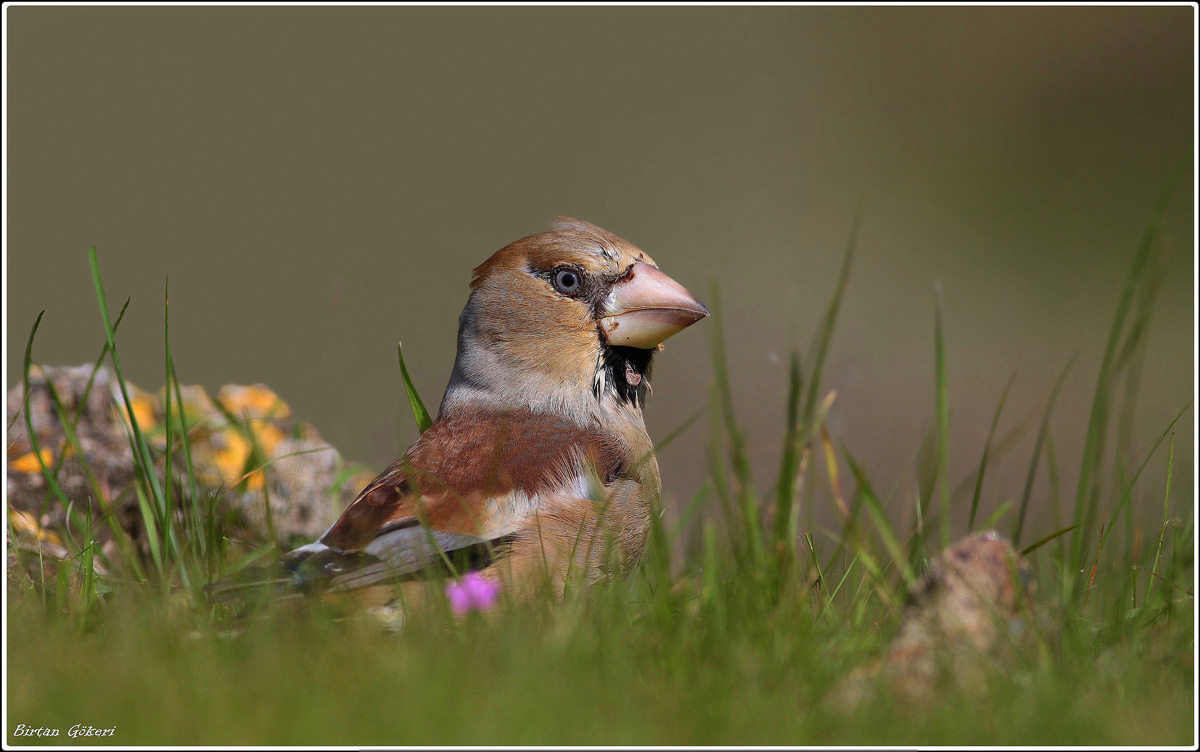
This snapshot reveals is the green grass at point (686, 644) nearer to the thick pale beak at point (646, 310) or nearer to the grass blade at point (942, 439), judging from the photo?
the grass blade at point (942, 439)

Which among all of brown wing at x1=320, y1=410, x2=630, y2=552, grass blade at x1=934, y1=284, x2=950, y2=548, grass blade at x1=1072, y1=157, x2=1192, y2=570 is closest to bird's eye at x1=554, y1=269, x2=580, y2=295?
brown wing at x1=320, y1=410, x2=630, y2=552

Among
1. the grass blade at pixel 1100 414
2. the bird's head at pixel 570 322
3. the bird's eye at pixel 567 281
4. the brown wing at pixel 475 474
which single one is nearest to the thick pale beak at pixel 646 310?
the bird's head at pixel 570 322

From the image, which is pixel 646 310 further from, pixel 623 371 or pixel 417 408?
pixel 417 408

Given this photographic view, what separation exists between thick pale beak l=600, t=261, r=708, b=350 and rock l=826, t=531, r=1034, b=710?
4.87 ft

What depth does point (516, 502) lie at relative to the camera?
3.07 metres

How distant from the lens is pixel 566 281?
3.78 m

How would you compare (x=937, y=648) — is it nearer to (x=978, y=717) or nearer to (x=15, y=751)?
(x=978, y=717)

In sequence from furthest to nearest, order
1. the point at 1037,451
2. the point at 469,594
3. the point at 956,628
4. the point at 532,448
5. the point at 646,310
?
1. the point at 646,310
2. the point at 532,448
3. the point at 1037,451
4. the point at 469,594
5. the point at 956,628

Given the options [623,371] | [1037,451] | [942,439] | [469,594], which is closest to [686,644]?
[469,594]

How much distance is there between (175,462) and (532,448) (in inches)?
75.4

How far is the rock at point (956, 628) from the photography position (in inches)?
84.0

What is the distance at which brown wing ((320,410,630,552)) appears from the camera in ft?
9.71

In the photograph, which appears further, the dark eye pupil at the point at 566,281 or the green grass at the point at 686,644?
the dark eye pupil at the point at 566,281

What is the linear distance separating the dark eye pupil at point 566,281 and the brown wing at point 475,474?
0.56 m
